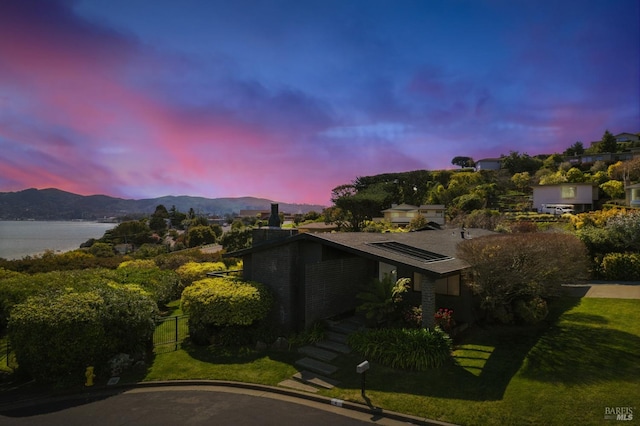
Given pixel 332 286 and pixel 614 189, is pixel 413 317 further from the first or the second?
pixel 614 189

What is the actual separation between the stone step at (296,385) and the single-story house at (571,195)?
56.3m

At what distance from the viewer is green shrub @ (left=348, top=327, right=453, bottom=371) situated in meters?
11.7

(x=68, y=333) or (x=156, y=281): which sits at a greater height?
(x=68, y=333)

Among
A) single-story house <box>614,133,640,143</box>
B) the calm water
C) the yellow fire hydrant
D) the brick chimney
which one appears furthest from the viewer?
single-story house <box>614,133,640,143</box>

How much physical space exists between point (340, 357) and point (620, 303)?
578 inches

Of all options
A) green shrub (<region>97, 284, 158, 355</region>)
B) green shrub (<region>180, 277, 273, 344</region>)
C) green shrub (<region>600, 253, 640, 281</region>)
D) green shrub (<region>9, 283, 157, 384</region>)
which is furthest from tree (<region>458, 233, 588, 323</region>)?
green shrub (<region>9, 283, 157, 384</region>)

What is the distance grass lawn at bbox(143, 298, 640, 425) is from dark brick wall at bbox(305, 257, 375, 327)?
100 inches

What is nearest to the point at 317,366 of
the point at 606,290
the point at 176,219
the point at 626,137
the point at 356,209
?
the point at 606,290

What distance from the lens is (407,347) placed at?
11977 millimetres

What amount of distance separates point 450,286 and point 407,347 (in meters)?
4.92

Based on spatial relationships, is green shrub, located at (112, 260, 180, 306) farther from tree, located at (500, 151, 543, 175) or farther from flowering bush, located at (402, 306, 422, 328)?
tree, located at (500, 151, 543, 175)

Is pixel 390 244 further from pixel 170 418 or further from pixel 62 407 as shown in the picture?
pixel 62 407

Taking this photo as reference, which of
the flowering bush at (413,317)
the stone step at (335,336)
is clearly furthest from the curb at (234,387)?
the flowering bush at (413,317)

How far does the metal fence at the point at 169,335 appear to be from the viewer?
1484 cm
